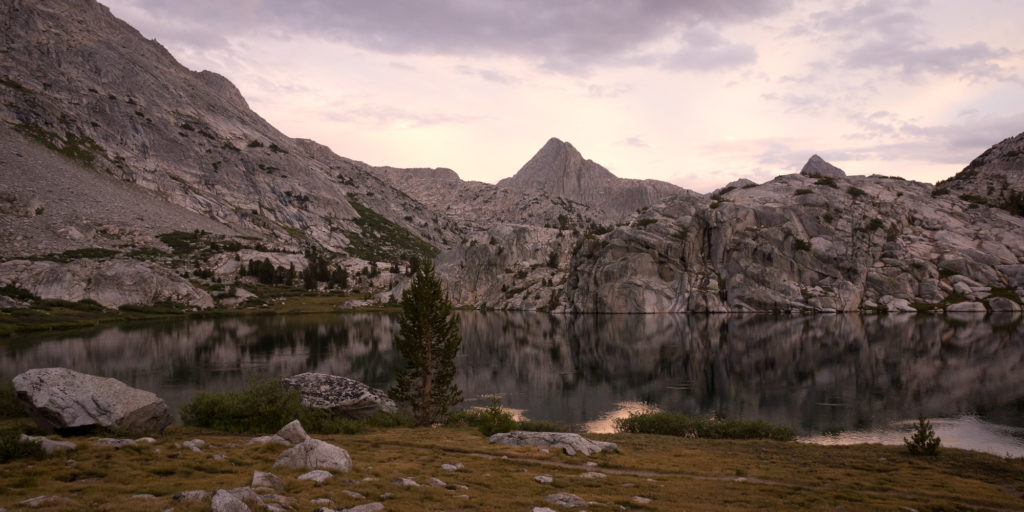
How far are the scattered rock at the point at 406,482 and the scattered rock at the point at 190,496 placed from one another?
669 centimetres

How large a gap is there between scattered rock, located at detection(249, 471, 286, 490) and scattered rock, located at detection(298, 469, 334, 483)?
3.01 ft

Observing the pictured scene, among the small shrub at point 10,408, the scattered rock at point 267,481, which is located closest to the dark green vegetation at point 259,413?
the small shrub at point 10,408

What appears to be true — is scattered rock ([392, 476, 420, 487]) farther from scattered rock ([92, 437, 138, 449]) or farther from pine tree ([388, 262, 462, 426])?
pine tree ([388, 262, 462, 426])

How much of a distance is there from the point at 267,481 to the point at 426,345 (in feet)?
90.9

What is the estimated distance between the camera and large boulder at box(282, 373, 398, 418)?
40.8 metres

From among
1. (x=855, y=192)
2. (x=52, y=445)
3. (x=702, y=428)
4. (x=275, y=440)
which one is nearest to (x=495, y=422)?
(x=275, y=440)

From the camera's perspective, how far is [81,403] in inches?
1091

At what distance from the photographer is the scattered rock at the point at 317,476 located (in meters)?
19.2

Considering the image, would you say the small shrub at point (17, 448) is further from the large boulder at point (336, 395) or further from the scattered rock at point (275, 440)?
the large boulder at point (336, 395)

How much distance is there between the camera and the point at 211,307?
7274 inches

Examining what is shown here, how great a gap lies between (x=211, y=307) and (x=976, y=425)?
203774 mm

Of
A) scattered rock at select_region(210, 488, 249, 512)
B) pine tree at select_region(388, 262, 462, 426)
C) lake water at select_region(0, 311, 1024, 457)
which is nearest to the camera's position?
scattered rock at select_region(210, 488, 249, 512)

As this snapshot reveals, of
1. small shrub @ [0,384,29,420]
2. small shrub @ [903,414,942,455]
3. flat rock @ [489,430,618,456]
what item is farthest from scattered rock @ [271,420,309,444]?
small shrub @ [903,414,942,455]

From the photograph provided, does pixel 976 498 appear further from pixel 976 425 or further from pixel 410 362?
pixel 410 362
